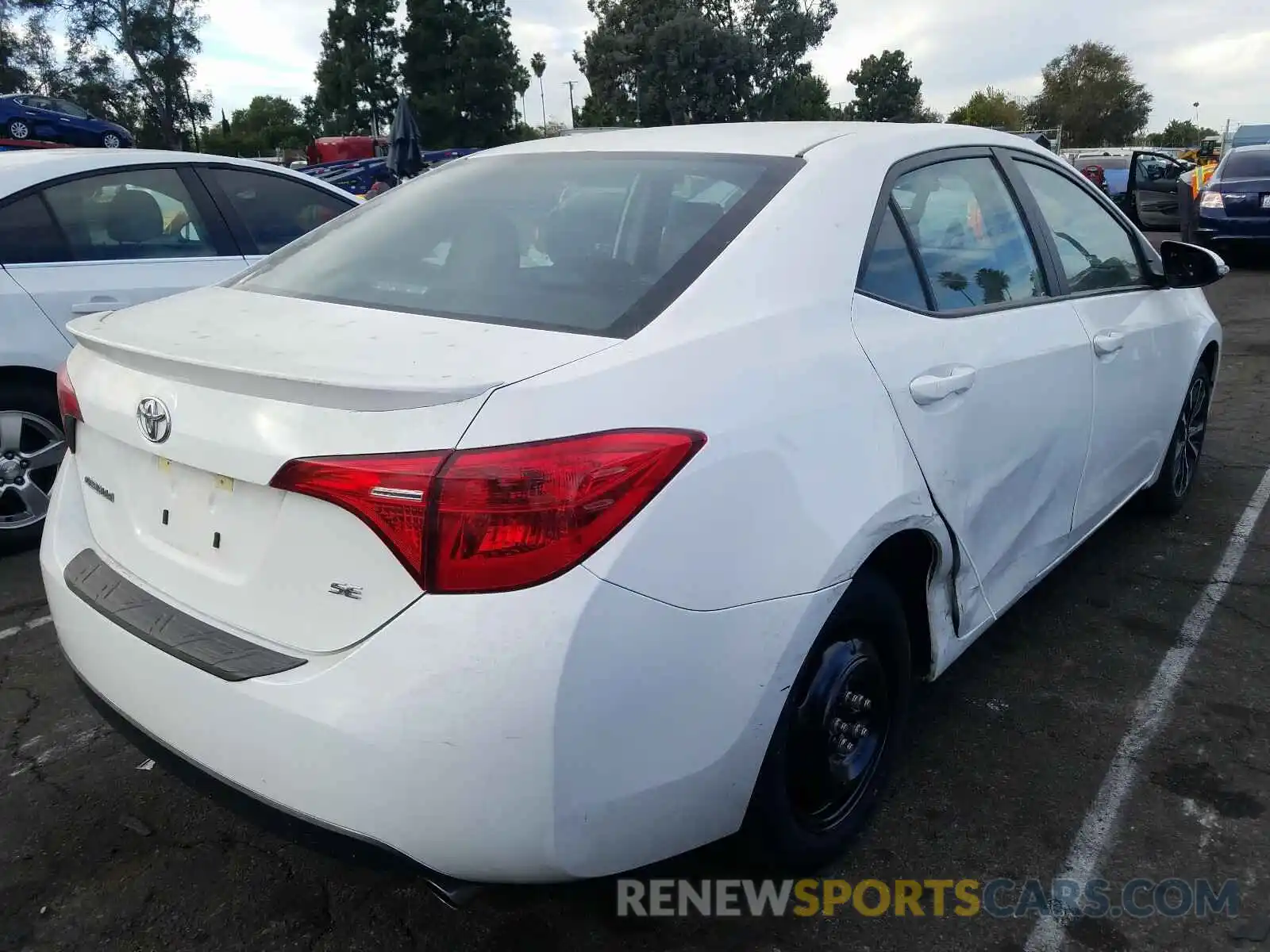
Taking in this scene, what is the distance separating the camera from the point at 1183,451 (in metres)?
4.39

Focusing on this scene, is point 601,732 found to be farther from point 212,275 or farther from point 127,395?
point 212,275

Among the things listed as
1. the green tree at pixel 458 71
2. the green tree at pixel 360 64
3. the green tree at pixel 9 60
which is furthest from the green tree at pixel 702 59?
the green tree at pixel 9 60

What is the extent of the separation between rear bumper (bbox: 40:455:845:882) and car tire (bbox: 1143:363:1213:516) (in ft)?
10.2

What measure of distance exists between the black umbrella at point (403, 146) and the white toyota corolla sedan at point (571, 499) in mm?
11422

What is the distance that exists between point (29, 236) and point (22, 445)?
855 mm

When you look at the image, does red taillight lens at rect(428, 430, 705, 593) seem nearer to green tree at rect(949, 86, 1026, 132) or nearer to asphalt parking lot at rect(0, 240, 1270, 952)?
asphalt parking lot at rect(0, 240, 1270, 952)

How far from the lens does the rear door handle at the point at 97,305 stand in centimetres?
416

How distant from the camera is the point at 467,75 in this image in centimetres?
5884

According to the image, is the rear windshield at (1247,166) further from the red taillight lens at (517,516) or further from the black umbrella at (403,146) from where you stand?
the red taillight lens at (517,516)

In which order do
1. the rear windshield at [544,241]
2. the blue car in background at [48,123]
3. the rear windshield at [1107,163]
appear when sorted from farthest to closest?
the blue car in background at [48,123] < the rear windshield at [1107,163] < the rear windshield at [544,241]

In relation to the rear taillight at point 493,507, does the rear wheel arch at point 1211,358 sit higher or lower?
lower

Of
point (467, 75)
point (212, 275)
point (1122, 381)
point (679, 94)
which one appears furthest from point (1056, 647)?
point (467, 75)

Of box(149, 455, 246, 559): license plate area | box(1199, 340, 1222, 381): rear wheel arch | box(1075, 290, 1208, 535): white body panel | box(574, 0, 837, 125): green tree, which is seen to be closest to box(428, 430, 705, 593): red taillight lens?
box(149, 455, 246, 559): license plate area

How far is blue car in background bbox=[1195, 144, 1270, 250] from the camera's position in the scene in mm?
13156
